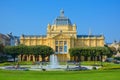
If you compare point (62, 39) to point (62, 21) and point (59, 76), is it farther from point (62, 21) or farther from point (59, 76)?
point (59, 76)

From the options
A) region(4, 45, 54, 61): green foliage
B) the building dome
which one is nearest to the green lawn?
region(4, 45, 54, 61): green foliage

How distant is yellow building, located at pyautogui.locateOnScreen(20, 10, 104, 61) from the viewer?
129 meters

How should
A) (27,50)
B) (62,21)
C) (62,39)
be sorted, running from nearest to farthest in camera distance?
(27,50) < (62,39) < (62,21)

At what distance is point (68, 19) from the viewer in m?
138

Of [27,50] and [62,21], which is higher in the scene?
[62,21]

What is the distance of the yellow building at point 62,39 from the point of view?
129 m

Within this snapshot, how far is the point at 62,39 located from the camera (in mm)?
129500

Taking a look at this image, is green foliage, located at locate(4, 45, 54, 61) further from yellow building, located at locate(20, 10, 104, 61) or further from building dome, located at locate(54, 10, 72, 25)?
building dome, located at locate(54, 10, 72, 25)

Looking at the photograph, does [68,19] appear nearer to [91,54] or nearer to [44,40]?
[44,40]

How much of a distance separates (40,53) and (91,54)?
59.6 feet

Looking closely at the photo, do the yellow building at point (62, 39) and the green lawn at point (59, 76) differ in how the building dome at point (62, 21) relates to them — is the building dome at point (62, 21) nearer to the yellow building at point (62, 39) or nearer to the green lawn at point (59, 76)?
the yellow building at point (62, 39)

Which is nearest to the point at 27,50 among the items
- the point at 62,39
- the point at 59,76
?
the point at 62,39

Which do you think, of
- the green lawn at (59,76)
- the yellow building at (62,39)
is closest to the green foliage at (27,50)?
the yellow building at (62,39)

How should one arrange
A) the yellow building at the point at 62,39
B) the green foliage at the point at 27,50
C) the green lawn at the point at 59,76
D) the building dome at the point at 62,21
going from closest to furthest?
1. the green lawn at the point at 59,76
2. the green foliage at the point at 27,50
3. the yellow building at the point at 62,39
4. the building dome at the point at 62,21
